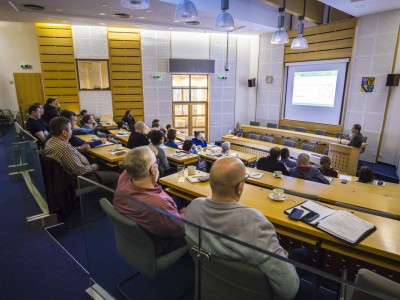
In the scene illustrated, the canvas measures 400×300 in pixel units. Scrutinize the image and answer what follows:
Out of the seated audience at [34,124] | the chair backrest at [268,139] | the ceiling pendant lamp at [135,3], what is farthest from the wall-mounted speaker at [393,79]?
the seated audience at [34,124]

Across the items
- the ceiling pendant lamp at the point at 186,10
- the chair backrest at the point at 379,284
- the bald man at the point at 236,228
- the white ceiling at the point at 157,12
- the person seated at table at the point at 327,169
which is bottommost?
the person seated at table at the point at 327,169

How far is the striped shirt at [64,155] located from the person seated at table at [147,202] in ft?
5.39

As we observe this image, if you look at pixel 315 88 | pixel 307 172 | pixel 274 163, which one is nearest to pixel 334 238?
pixel 307 172

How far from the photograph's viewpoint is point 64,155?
3438mm

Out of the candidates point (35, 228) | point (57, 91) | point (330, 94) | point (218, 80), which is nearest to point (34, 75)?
point (57, 91)

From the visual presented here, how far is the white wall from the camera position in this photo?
10266mm

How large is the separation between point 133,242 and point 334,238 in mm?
1598

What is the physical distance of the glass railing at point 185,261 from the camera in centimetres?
123

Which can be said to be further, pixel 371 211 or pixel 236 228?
pixel 371 211

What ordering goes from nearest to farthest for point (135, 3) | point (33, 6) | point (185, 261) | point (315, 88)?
point (185, 261), point (135, 3), point (33, 6), point (315, 88)

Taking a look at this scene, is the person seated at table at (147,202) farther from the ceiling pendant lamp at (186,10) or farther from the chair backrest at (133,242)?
the ceiling pendant lamp at (186,10)

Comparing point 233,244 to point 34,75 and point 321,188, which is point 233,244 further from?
point 34,75

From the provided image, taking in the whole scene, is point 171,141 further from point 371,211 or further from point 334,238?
point 334,238

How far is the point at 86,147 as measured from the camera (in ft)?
15.3
